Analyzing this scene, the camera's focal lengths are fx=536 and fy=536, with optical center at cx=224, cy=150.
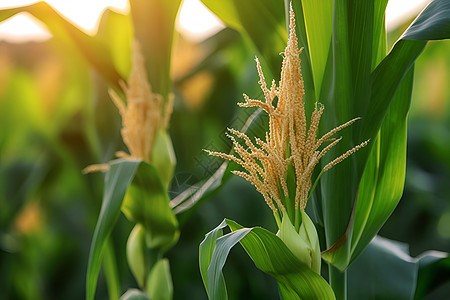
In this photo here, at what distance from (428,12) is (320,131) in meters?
0.16

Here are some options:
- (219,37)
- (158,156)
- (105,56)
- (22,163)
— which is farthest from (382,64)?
(22,163)

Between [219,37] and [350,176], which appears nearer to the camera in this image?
[350,176]

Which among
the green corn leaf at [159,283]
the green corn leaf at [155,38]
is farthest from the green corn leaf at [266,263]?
the green corn leaf at [155,38]

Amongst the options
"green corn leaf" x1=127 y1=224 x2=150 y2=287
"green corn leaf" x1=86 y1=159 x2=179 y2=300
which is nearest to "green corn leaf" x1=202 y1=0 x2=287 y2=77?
"green corn leaf" x1=86 y1=159 x2=179 y2=300

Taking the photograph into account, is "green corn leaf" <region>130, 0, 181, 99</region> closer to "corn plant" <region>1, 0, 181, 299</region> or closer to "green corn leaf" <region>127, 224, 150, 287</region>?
"corn plant" <region>1, 0, 181, 299</region>

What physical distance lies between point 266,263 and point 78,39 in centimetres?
56

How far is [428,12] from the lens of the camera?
0.54 metres

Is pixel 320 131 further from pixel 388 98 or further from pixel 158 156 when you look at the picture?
pixel 158 156

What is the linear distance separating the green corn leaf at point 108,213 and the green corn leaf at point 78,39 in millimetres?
256

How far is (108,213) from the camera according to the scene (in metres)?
0.69

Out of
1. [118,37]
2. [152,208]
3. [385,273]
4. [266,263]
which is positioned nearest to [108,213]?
[152,208]

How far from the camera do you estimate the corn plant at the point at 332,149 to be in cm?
49

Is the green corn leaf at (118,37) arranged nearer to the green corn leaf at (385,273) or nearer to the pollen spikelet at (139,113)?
the pollen spikelet at (139,113)

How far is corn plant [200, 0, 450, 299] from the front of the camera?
49cm
